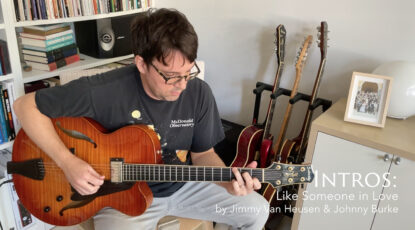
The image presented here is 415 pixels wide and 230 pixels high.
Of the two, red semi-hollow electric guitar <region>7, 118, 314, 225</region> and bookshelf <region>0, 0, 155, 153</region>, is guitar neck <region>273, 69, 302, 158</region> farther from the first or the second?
bookshelf <region>0, 0, 155, 153</region>

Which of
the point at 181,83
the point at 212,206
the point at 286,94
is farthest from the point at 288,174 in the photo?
the point at 286,94

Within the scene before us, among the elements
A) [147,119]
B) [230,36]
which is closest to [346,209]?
[147,119]

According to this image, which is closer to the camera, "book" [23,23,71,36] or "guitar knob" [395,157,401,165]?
"guitar knob" [395,157,401,165]

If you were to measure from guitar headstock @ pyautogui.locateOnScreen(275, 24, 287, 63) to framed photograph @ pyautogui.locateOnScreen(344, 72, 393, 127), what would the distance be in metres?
0.40

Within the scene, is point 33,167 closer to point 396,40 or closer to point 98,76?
point 98,76

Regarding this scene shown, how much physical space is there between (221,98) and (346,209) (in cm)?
102

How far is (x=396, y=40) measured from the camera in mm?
1598

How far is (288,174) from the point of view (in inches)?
46.5

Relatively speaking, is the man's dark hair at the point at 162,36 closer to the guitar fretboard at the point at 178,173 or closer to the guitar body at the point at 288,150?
the guitar fretboard at the point at 178,173

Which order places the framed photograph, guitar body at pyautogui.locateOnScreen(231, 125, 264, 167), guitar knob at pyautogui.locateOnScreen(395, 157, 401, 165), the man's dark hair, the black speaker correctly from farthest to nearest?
the black speaker → guitar body at pyautogui.locateOnScreen(231, 125, 264, 167) → the framed photograph → guitar knob at pyautogui.locateOnScreen(395, 157, 401, 165) → the man's dark hair

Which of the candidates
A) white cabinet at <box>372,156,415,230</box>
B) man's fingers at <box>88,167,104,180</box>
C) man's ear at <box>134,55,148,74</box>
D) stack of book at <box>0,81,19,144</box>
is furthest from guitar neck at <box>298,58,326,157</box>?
stack of book at <box>0,81,19,144</box>

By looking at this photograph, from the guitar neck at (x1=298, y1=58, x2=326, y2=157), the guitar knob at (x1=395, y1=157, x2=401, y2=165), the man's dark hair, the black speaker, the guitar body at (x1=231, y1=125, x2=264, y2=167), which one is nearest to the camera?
the man's dark hair

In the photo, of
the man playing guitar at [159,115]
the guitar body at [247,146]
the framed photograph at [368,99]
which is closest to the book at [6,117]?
the man playing guitar at [159,115]

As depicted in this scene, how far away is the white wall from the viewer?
5.30 feet
